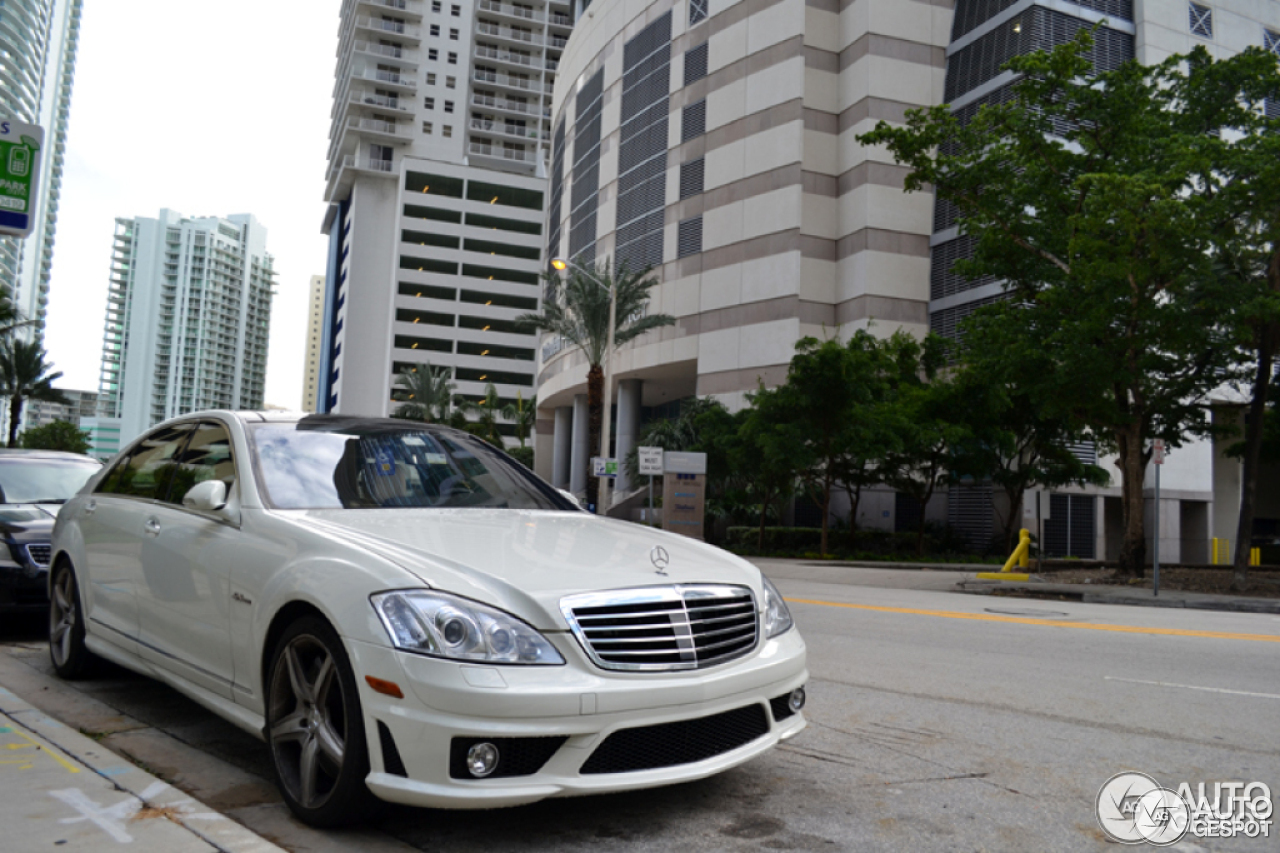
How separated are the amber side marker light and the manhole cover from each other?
437 inches

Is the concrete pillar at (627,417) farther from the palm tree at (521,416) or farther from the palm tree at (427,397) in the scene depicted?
the palm tree at (521,416)

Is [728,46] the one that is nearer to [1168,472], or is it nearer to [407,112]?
[1168,472]

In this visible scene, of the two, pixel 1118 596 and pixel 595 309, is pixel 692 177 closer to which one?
pixel 595 309

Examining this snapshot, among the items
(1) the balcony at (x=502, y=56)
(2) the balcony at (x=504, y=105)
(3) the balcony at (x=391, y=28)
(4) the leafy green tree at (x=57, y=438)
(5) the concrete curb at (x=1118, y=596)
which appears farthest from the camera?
(2) the balcony at (x=504, y=105)

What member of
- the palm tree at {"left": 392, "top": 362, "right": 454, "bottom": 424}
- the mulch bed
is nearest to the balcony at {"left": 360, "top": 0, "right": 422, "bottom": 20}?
the palm tree at {"left": 392, "top": 362, "right": 454, "bottom": 424}

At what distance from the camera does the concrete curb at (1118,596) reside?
15.8 metres

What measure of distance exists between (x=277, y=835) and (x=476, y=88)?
354 ft

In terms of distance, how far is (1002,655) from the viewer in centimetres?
830

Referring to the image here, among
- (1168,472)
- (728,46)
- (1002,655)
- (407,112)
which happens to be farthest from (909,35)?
(407,112)

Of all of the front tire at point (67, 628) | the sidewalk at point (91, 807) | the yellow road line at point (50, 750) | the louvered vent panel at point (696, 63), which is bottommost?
the yellow road line at point (50, 750)

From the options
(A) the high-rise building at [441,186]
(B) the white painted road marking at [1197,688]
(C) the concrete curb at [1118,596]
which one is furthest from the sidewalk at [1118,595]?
(A) the high-rise building at [441,186]

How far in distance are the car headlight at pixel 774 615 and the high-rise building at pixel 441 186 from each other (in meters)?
91.2

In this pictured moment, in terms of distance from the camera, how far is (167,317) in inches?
6757

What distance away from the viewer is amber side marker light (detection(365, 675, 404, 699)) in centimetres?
298
